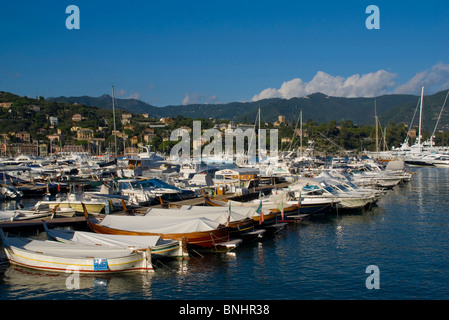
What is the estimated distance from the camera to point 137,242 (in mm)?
20000

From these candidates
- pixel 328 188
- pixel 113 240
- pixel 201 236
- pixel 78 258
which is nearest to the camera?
pixel 78 258

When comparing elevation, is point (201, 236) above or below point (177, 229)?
below

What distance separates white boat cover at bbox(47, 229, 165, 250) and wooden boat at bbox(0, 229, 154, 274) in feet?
2.45

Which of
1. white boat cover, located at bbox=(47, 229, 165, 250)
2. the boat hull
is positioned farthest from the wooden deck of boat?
the boat hull

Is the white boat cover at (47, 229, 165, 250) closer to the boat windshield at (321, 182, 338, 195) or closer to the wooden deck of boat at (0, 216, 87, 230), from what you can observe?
the wooden deck of boat at (0, 216, 87, 230)

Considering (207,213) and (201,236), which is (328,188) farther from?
(201,236)

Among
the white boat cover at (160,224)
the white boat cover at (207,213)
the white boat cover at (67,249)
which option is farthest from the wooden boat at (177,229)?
the white boat cover at (67,249)

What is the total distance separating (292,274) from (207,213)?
821 centimetres

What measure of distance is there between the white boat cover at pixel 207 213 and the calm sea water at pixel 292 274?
1.88 m

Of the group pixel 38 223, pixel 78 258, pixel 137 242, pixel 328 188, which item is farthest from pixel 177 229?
pixel 328 188

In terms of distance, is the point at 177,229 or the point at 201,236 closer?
the point at 201,236

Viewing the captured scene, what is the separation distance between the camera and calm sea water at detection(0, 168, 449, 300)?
16.6 metres

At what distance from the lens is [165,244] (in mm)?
20266

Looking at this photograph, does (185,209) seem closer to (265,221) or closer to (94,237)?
(265,221)
